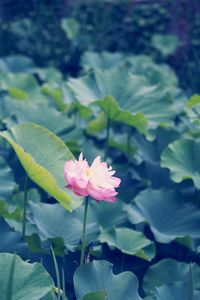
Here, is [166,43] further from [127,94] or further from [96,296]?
[96,296]

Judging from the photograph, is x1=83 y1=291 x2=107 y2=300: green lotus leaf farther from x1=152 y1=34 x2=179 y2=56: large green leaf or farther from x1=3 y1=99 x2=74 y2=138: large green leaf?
x1=152 y1=34 x2=179 y2=56: large green leaf

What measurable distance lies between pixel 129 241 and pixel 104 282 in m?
0.38

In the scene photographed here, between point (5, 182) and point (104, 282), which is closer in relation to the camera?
point (104, 282)

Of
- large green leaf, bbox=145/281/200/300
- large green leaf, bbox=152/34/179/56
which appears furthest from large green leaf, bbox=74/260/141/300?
large green leaf, bbox=152/34/179/56

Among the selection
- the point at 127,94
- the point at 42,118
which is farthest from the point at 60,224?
the point at 127,94

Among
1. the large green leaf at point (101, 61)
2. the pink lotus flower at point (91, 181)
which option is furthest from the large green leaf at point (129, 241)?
the large green leaf at point (101, 61)

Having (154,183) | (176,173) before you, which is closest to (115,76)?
(154,183)

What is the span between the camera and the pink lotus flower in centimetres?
143

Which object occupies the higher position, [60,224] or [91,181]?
[91,181]

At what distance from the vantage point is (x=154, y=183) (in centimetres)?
239

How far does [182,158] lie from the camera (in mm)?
2182

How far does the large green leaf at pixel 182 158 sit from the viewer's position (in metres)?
2.14

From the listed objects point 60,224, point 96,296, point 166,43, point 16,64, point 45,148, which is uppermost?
point 45,148

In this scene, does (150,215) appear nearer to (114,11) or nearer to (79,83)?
(79,83)
